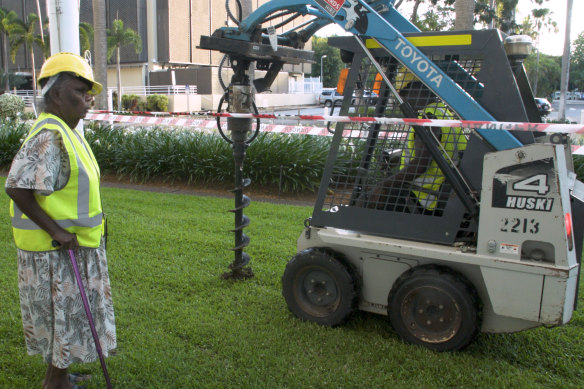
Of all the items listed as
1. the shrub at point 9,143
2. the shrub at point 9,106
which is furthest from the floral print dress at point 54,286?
the shrub at point 9,106

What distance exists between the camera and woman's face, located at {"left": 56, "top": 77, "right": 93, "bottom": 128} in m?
2.81

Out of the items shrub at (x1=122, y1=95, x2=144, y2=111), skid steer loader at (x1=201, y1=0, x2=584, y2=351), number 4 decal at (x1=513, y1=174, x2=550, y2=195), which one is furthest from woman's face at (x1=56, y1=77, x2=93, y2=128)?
shrub at (x1=122, y1=95, x2=144, y2=111)

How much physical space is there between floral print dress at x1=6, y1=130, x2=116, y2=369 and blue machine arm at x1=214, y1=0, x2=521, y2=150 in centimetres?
218

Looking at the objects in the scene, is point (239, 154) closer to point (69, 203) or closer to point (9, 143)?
point (69, 203)

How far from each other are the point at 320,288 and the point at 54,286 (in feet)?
6.79

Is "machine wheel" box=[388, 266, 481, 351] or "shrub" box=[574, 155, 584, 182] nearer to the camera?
"machine wheel" box=[388, 266, 481, 351]

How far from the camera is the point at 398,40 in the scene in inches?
144

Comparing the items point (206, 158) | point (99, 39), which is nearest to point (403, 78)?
point (206, 158)

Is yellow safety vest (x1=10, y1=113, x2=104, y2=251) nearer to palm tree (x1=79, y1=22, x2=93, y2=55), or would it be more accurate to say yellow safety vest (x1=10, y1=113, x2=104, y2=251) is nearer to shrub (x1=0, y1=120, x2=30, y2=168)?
shrub (x1=0, y1=120, x2=30, y2=168)

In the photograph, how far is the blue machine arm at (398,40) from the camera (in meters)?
3.48

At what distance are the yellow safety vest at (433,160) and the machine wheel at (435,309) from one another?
52 cm

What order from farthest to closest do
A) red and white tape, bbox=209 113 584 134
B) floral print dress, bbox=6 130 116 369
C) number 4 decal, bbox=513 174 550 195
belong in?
red and white tape, bbox=209 113 584 134
number 4 decal, bbox=513 174 550 195
floral print dress, bbox=6 130 116 369

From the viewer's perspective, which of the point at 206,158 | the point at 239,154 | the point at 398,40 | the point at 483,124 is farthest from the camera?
the point at 206,158

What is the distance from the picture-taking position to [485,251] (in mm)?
3447
